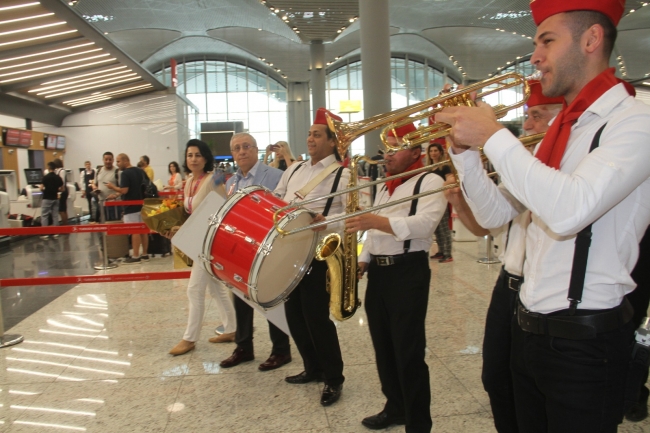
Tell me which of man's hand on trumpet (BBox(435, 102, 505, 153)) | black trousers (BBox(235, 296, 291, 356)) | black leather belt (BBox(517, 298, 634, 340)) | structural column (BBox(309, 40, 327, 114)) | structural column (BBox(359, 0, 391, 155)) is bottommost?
black trousers (BBox(235, 296, 291, 356))

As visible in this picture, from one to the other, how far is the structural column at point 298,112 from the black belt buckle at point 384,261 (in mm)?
26754

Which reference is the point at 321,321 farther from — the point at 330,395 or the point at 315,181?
the point at 315,181

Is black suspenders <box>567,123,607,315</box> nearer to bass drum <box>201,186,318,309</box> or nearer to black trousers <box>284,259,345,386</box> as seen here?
bass drum <box>201,186,318,309</box>

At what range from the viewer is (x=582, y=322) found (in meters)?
1.37

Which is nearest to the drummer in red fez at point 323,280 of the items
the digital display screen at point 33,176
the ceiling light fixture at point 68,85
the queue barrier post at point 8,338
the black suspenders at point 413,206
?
the black suspenders at point 413,206

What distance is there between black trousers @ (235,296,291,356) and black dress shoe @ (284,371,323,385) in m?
0.37

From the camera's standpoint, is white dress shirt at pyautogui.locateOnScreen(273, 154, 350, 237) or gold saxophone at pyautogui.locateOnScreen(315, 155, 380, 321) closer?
gold saxophone at pyautogui.locateOnScreen(315, 155, 380, 321)

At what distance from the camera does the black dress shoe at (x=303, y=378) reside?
3.62m

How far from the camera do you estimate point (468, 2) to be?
1841 cm

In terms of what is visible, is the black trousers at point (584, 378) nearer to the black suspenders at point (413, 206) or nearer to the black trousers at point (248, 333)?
the black suspenders at point (413, 206)

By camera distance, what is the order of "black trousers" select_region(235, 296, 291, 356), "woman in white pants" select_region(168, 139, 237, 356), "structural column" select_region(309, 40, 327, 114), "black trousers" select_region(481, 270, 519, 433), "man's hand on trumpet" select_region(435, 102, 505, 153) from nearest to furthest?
"man's hand on trumpet" select_region(435, 102, 505, 153) < "black trousers" select_region(481, 270, 519, 433) < "black trousers" select_region(235, 296, 291, 356) < "woman in white pants" select_region(168, 139, 237, 356) < "structural column" select_region(309, 40, 327, 114)

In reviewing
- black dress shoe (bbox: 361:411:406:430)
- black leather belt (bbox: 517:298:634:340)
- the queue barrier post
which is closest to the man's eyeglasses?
black dress shoe (bbox: 361:411:406:430)

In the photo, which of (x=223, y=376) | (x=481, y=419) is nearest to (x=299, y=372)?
(x=223, y=376)

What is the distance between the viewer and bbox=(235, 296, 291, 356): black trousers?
3.98 metres
